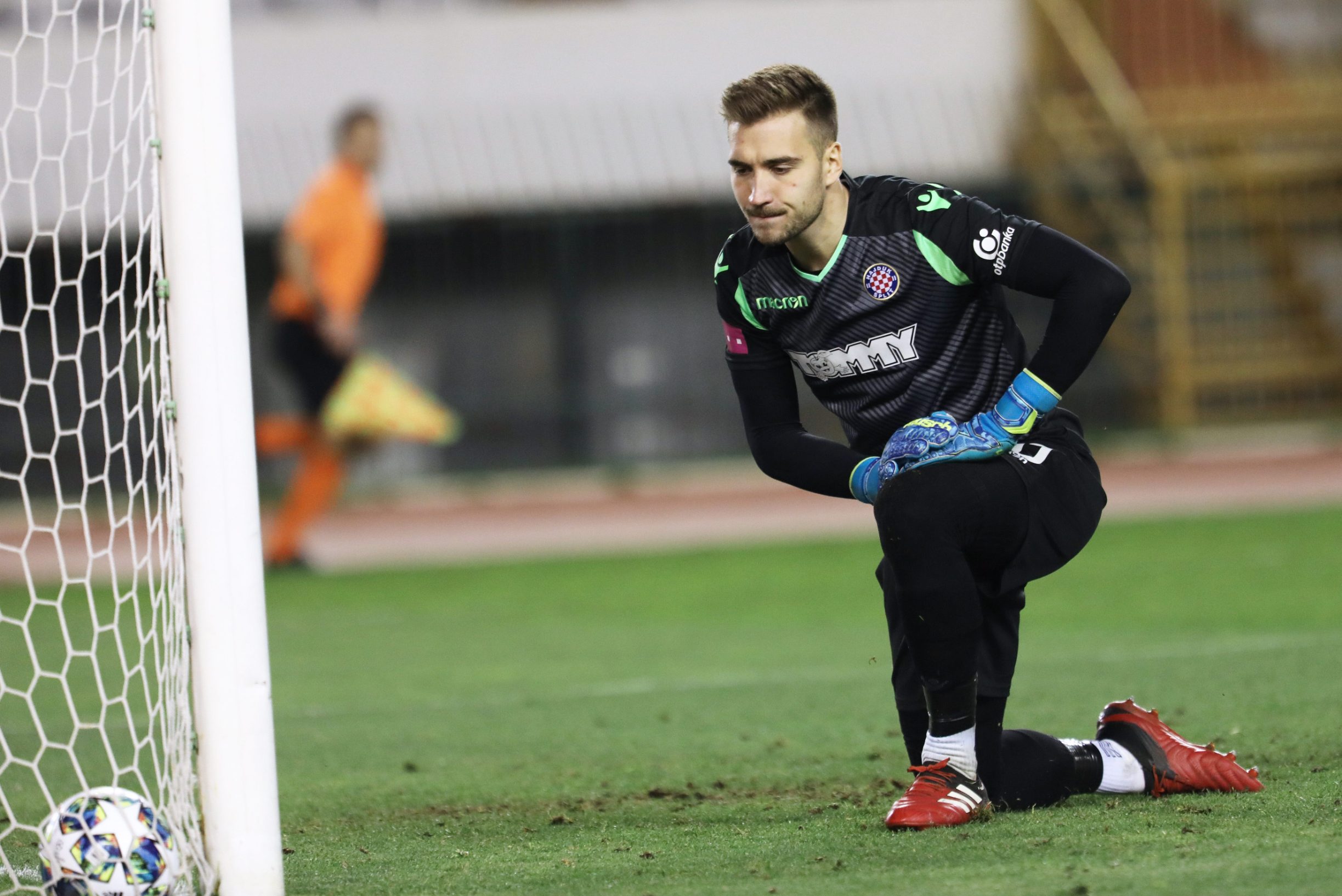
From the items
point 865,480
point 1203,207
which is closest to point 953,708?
point 865,480

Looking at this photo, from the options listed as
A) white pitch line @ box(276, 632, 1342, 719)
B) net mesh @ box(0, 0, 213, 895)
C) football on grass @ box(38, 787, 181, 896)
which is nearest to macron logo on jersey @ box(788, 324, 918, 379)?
net mesh @ box(0, 0, 213, 895)

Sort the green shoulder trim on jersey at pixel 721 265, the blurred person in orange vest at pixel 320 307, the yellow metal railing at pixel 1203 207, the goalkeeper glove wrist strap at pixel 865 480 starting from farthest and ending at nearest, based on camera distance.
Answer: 1. the yellow metal railing at pixel 1203 207
2. the blurred person in orange vest at pixel 320 307
3. the green shoulder trim on jersey at pixel 721 265
4. the goalkeeper glove wrist strap at pixel 865 480

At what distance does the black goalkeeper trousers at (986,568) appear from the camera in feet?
11.7

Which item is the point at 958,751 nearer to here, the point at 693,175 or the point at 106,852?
the point at 106,852

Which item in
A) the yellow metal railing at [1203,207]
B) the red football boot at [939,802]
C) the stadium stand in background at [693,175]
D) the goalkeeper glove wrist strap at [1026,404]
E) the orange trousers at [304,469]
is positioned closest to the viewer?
the red football boot at [939,802]

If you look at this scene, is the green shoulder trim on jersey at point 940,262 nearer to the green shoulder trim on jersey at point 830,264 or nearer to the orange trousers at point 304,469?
the green shoulder trim on jersey at point 830,264

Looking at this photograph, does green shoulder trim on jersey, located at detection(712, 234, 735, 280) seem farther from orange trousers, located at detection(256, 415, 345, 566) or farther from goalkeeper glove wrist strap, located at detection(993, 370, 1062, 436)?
orange trousers, located at detection(256, 415, 345, 566)

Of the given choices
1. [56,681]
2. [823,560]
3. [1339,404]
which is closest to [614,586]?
[823,560]

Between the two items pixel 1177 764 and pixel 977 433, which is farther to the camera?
pixel 1177 764

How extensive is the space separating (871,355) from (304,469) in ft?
22.7

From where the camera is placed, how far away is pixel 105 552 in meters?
4.22

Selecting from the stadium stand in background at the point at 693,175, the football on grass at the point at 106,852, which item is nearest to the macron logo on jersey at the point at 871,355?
the football on grass at the point at 106,852

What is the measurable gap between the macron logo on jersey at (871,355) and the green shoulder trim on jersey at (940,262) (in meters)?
0.13

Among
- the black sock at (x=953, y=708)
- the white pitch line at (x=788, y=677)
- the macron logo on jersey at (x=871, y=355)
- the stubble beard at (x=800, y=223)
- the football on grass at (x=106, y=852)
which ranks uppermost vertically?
the stubble beard at (x=800, y=223)
